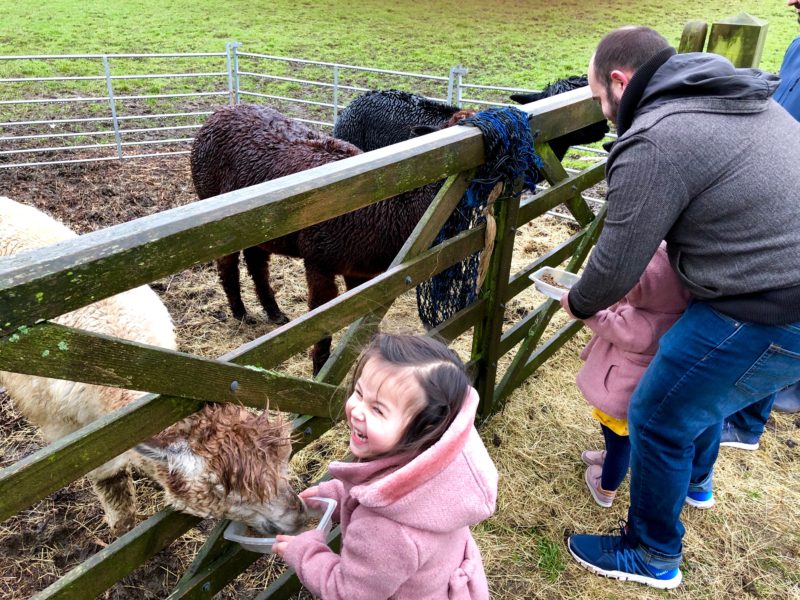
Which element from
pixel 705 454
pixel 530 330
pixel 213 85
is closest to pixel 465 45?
pixel 213 85

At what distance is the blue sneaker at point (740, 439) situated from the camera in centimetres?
327

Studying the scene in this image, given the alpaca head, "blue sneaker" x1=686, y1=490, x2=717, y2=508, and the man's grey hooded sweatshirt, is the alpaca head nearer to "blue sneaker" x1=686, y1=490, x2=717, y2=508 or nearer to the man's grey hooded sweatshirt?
the man's grey hooded sweatshirt

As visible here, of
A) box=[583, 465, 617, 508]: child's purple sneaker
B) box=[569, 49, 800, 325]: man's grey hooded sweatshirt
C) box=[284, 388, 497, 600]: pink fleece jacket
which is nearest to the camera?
box=[284, 388, 497, 600]: pink fleece jacket

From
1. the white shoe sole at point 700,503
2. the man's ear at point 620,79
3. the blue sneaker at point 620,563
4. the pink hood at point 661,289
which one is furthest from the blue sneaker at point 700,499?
the man's ear at point 620,79

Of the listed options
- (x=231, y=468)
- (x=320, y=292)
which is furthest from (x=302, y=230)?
(x=231, y=468)

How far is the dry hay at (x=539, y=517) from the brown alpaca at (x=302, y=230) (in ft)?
1.60

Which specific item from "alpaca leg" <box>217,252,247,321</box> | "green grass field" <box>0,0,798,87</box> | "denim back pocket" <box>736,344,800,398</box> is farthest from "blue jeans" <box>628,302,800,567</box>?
"green grass field" <box>0,0,798,87</box>

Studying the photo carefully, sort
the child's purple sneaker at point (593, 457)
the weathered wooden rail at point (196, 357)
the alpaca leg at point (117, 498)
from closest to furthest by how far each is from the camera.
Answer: the weathered wooden rail at point (196, 357), the alpaca leg at point (117, 498), the child's purple sneaker at point (593, 457)

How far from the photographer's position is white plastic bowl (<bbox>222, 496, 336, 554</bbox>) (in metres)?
1.63

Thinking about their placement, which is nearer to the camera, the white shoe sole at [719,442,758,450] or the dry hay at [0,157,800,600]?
the dry hay at [0,157,800,600]

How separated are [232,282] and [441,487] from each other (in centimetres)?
341

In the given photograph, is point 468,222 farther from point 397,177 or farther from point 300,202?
point 300,202

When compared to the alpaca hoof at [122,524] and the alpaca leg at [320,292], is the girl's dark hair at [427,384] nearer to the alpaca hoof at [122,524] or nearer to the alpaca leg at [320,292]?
the alpaca hoof at [122,524]

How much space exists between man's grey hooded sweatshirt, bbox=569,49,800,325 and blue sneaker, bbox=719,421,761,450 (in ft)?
6.03
